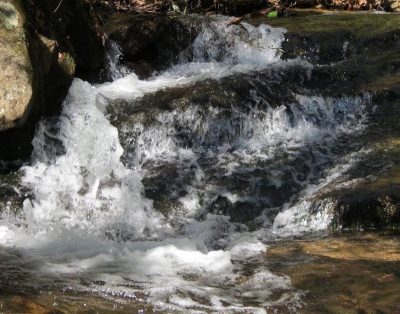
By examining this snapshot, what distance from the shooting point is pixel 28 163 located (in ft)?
20.6

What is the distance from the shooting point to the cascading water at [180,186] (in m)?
3.82

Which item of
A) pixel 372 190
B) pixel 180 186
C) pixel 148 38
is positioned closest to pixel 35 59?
pixel 180 186

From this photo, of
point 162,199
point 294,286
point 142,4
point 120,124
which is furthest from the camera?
point 142,4

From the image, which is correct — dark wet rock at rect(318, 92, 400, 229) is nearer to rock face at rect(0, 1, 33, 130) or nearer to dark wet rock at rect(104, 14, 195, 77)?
rock face at rect(0, 1, 33, 130)

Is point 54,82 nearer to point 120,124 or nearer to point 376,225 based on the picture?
point 120,124

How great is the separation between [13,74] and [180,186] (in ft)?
6.62

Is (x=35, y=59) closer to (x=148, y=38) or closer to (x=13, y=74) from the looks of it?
(x=13, y=74)

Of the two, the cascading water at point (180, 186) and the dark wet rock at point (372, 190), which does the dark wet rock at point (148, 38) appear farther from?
the dark wet rock at point (372, 190)

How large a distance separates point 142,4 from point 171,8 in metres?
0.61

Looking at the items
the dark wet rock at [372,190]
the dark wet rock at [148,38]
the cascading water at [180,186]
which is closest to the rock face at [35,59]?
the cascading water at [180,186]

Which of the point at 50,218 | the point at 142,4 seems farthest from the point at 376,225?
the point at 142,4

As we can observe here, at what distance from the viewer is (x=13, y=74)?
17.5 ft

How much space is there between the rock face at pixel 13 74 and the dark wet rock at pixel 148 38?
12.1 ft

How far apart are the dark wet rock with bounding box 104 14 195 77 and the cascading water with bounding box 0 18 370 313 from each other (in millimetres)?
586
